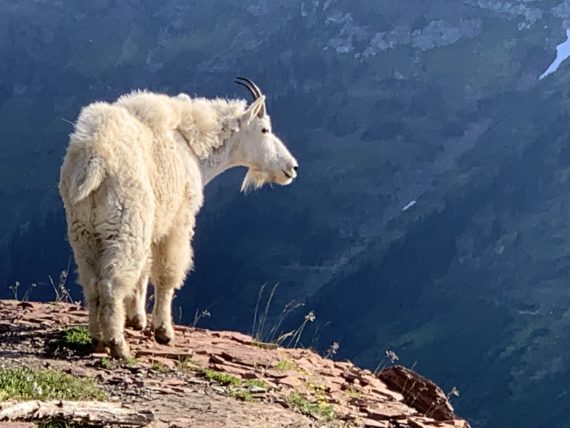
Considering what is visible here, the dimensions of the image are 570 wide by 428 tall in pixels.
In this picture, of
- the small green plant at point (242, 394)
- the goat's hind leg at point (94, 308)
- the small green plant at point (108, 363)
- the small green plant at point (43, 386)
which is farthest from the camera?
the goat's hind leg at point (94, 308)

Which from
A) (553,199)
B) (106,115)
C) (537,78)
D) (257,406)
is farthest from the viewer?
(537,78)

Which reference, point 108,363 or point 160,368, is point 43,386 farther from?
point 160,368

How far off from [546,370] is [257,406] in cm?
11137

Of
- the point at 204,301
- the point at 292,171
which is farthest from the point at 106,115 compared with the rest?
the point at 204,301

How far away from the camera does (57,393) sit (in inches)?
232

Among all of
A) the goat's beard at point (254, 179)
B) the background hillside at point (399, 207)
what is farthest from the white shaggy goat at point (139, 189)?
the background hillside at point (399, 207)

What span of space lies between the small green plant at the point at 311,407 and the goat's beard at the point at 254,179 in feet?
16.7

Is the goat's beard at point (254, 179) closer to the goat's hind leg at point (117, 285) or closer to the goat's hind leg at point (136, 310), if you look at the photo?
the goat's hind leg at point (136, 310)

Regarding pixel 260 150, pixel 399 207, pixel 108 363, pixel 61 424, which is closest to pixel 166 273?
pixel 108 363

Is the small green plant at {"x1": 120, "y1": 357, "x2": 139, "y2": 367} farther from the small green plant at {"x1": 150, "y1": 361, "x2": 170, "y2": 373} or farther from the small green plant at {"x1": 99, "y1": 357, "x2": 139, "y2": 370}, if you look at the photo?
the small green plant at {"x1": 150, "y1": 361, "x2": 170, "y2": 373}

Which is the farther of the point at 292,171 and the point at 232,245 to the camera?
the point at 232,245

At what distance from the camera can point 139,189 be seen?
26.5ft

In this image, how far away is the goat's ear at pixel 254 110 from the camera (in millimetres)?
11055

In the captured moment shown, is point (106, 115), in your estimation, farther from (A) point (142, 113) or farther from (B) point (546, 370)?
(B) point (546, 370)
